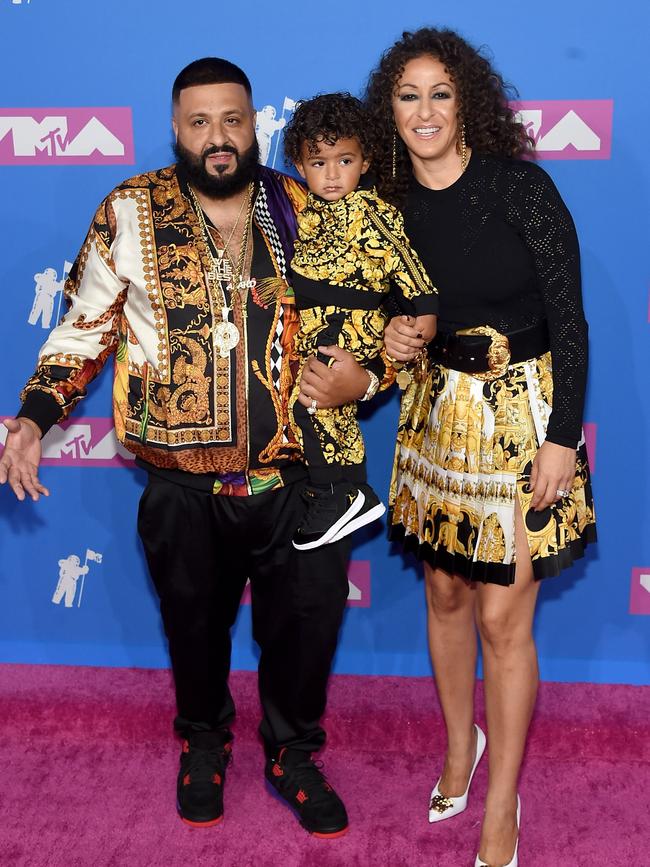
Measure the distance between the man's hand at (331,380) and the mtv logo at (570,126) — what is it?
824 mm

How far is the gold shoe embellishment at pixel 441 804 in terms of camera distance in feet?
7.75

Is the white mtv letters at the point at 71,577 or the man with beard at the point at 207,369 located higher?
the man with beard at the point at 207,369

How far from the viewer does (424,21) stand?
7.88ft

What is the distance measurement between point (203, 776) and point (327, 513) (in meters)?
0.80

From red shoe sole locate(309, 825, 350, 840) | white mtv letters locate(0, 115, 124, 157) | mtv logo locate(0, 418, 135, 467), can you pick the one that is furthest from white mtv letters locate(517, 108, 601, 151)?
red shoe sole locate(309, 825, 350, 840)

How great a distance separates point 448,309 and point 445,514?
1.44 ft

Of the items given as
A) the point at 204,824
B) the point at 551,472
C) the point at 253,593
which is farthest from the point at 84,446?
the point at 551,472

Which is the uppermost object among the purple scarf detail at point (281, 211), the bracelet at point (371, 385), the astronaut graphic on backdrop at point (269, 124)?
the astronaut graphic on backdrop at point (269, 124)

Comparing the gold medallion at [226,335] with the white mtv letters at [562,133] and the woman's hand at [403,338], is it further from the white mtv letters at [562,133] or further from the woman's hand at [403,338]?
the white mtv letters at [562,133]

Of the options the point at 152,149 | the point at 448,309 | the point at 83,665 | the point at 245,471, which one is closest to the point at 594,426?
the point at 448,309

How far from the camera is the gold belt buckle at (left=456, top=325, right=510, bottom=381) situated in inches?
78.0

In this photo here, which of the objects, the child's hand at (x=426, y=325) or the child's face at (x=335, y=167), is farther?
the child's face at (x=335, y=167)

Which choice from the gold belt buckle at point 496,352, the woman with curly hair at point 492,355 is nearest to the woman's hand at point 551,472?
the woman with curly hair at point 492,355

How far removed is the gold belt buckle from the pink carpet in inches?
44.0
